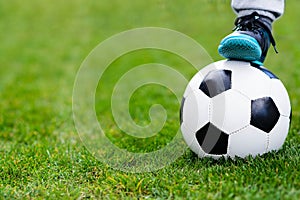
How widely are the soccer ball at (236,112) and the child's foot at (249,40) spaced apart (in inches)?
3.2

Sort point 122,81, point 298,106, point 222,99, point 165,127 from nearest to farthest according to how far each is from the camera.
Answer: point 222,99
point 165,127
point 298,106
point 122,81

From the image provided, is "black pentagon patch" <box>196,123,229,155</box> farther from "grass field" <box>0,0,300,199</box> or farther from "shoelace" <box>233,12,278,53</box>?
"shoelace" <box>233,12,278,53</box>

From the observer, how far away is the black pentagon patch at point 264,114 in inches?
111

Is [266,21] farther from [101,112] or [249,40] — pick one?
[101,112]

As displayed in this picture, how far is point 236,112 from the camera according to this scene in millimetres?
2820

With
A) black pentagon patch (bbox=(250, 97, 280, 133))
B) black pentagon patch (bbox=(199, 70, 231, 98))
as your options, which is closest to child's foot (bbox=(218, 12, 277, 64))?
black pentagon patch (bbox=(199, 70, 231, 98))

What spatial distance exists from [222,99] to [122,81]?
3061mm

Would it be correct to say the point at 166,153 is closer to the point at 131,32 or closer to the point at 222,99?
the point at 222,99

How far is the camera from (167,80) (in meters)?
5.83

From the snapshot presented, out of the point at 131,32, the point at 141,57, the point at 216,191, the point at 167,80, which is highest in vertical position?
the point at 131,32

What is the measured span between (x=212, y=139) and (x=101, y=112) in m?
2.05

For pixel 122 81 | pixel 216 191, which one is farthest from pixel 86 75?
pixel 216 191

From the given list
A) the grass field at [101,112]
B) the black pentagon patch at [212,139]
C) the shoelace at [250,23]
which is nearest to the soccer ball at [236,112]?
the black pentagon patch at [212,139]

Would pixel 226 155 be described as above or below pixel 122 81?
below
